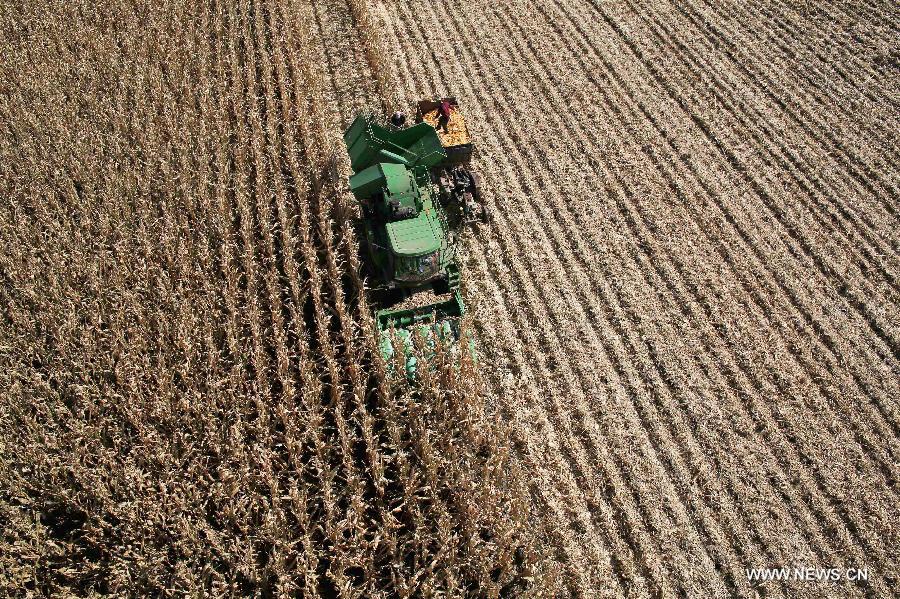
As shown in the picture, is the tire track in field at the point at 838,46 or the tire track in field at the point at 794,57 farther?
the tire track in field at the point at 838,46

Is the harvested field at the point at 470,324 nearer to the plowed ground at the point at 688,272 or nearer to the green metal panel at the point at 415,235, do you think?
the plowed ground at the point at 688,272

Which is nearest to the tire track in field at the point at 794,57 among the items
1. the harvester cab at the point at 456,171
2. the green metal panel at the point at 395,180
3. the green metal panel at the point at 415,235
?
the harvester cab at the point at 456,171

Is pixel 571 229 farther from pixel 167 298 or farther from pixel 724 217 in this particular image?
pixel 167 298

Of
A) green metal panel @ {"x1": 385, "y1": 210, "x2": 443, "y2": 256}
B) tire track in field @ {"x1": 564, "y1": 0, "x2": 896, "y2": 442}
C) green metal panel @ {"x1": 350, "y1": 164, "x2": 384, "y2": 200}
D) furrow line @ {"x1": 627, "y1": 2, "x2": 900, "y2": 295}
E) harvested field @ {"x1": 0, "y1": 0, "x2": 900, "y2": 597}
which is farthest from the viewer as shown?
furrow line @ {"x1": 627, "y1": 2, "x2": 900, "y2": 295}

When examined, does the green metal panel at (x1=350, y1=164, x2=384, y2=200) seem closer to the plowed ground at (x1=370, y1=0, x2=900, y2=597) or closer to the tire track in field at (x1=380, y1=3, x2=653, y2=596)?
the plowed ground at (x1=370, y1=0, x2=900, y2=597)

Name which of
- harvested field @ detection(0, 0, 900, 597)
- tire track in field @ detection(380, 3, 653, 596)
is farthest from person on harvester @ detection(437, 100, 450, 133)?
tire track in field @ detection(380, 3, 653, 596)

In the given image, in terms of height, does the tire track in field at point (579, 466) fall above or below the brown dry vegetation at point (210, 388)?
below

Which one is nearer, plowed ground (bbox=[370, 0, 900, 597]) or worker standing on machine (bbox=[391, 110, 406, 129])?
plowed ground (bbox=[370, 0, 900, 597])

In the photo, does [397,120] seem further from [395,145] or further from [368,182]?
[368,182]
